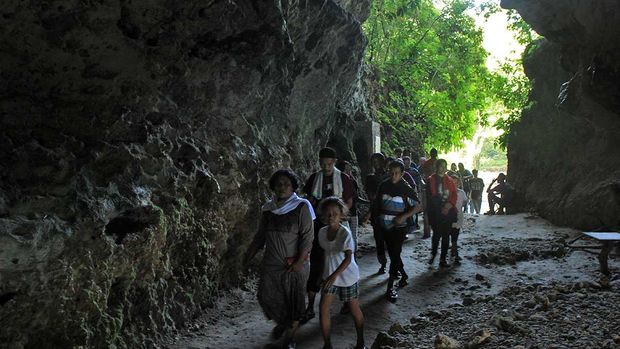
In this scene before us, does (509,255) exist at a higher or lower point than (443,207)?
lower

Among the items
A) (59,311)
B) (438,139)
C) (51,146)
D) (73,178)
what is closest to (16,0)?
(51,146)

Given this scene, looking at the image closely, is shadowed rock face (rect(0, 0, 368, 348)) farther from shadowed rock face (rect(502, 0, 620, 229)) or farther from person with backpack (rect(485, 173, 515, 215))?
person with backpack (rect(485, 173, 515, 215))

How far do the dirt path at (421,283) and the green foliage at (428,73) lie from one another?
10.5 meters

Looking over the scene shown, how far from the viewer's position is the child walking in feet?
15.0

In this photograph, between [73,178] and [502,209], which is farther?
[502,209]

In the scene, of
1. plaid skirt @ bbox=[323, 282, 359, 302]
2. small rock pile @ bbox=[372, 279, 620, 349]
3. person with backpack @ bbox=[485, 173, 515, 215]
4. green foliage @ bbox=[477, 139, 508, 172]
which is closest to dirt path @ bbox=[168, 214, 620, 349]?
small rock pile @ bbox=[372, 279, 620, 349]

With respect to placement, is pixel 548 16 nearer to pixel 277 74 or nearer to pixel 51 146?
pixel 277 74

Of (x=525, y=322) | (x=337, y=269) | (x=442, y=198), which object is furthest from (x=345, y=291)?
(x=442, y=198)

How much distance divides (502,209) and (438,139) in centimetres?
597

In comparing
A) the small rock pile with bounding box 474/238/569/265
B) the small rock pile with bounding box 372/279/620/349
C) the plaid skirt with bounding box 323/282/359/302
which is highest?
the small rock pile with bounding box 474/238/569/265

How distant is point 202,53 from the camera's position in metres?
6.48

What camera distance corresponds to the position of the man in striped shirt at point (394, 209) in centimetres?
668

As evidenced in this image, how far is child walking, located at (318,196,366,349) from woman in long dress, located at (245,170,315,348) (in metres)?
0.25

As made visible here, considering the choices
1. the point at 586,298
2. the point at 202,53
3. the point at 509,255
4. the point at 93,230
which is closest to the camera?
the point at 93,230
